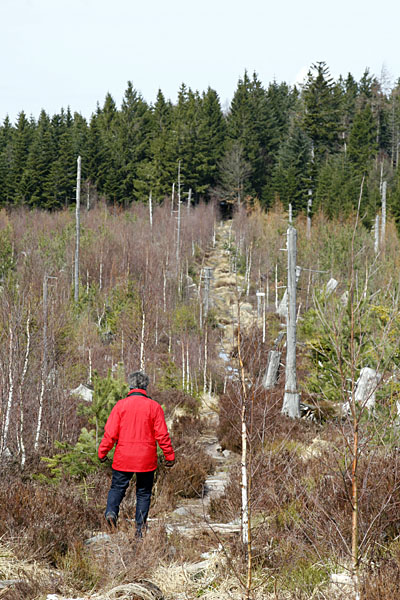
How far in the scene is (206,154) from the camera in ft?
139

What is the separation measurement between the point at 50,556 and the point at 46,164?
1562 inches

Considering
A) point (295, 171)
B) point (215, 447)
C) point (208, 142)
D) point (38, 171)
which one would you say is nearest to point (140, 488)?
point (215, 447)

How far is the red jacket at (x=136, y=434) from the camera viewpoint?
5062mm

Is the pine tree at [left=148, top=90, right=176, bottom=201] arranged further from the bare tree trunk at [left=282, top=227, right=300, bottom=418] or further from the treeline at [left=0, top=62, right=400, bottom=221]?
the bare tree trunk at [left=282, top=227, right=300, bottom=418]

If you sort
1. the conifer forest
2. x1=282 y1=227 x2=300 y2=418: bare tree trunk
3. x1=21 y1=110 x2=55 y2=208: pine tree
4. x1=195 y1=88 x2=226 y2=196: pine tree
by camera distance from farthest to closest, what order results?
1. x1=195 y1=88 x2=226 y2=196: pine tree
2. x1=21 y1=110 x2=55 y2=208: pine tree
3. x1=282 y1=227 x2=300 y2=418: bare tree trunk
4. the conifer forest

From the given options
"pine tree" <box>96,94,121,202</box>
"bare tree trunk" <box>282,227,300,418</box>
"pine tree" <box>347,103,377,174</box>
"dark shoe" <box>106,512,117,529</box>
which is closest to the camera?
"dark shoe" <box>106,512,117,529</box>

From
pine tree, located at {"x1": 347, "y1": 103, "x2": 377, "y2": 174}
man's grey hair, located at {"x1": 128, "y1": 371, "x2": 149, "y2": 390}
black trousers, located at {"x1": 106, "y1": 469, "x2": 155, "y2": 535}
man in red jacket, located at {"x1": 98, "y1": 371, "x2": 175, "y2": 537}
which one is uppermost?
pine tree, located at {"x1": 347, "y1": 103, "x2": 377, "y2": 174}

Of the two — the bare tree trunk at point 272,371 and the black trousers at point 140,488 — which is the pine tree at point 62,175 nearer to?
the bare tree trunk at point 272,371

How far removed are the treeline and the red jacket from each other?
3161 cm

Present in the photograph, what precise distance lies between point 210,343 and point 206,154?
2621 centimetres

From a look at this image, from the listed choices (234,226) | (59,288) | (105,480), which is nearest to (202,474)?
(105,480)

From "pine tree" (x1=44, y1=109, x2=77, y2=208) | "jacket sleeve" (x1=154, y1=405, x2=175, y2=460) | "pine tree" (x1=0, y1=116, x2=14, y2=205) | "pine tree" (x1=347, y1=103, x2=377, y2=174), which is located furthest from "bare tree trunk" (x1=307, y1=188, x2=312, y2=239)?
"jacket sleeve" (x1=154, y1=405, x2=175, y2=460)

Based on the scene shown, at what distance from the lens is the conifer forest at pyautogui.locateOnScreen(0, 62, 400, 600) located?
3.97 meters

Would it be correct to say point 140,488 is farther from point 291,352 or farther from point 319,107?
point 319,107
